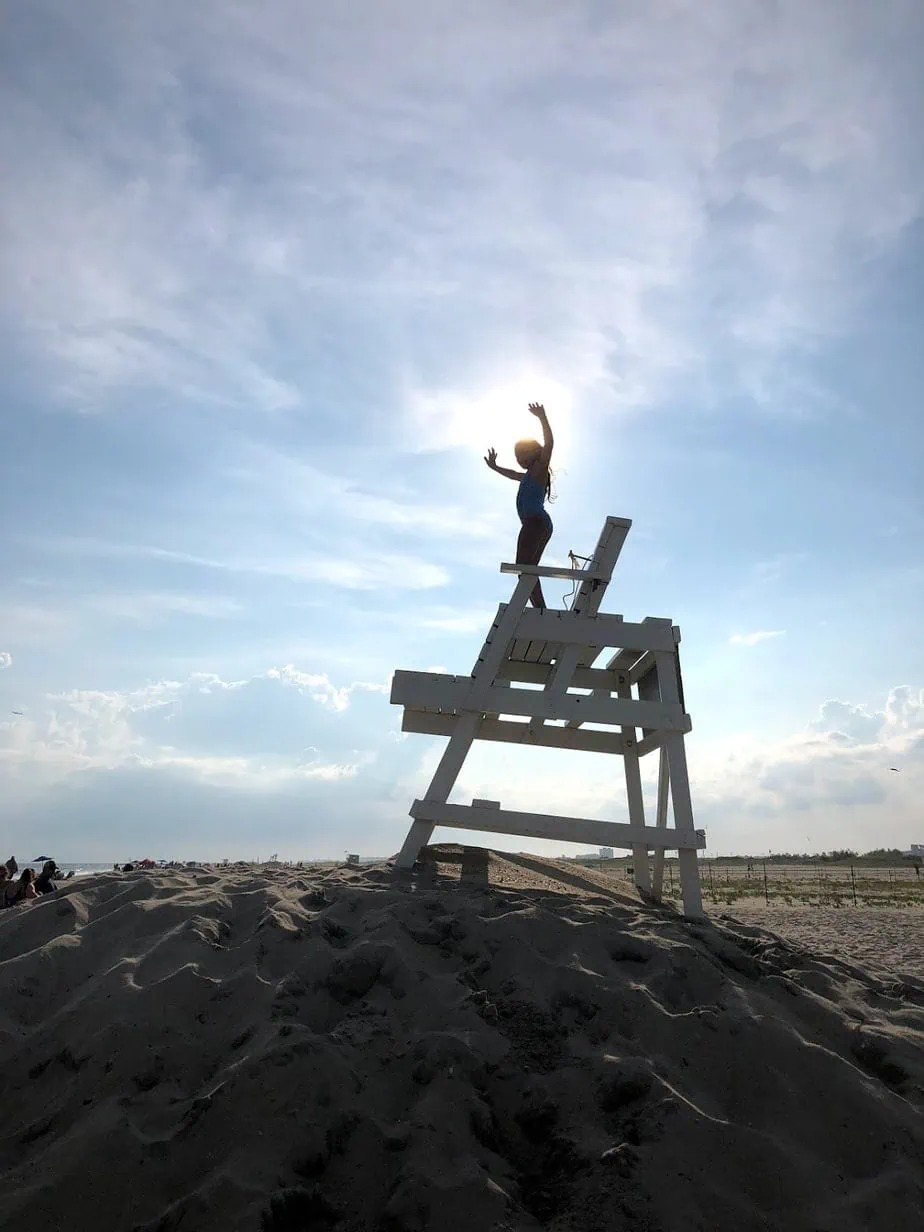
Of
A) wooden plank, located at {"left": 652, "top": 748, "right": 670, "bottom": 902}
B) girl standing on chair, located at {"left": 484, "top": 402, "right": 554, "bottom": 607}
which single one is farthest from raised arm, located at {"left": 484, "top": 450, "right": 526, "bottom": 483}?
wooden plank, located at {"left": 652, "top": 748, "right": 670, "bottom": 902}

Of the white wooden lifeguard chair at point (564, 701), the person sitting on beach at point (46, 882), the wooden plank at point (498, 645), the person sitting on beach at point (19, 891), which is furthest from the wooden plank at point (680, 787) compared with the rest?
the person sitting on beach at point (46, 882)

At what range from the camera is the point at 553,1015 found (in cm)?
378

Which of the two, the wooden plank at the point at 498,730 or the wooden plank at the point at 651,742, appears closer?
the wooden plank at the point at 651,742

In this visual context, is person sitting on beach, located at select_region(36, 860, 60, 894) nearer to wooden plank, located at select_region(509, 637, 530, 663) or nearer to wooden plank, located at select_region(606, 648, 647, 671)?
wooden plank, located at select_region(509, 637, 530, 663)

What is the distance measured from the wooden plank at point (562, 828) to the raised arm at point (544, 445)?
11.4 ft

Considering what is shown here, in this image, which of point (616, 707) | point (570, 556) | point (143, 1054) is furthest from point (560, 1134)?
point (570, 556)

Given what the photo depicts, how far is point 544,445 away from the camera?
7629 millimetres

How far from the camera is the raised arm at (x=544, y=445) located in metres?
7.58

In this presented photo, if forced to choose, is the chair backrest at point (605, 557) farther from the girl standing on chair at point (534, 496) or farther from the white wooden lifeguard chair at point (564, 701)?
the girl standing on chair at point (534, 496)

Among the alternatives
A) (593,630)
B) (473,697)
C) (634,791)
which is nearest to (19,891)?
(473,697)

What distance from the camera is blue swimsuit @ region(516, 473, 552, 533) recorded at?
7590 millimetres

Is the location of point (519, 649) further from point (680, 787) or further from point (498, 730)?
point (680, 787)

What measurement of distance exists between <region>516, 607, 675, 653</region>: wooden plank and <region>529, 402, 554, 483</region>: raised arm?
→ 1.88 metres

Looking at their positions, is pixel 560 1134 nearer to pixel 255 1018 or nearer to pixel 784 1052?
pixel 784 1052
